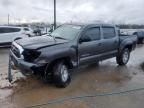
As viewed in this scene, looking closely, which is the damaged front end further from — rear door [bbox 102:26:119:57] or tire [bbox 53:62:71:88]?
rear door [bbox 102:26:119:57]

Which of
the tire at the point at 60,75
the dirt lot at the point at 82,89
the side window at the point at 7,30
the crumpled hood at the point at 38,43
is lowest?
the dirt lot at the point at 82,89

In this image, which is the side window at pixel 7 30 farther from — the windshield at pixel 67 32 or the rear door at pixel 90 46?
the rear door at pixel 90 46

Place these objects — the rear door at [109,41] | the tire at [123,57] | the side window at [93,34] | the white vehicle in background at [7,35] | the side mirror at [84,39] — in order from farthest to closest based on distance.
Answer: the white vehicle in background at [7,35]
the tire at [123,57]
the rear door at [109,41]
the side window at [93,34]
the side mirror at [84,39]

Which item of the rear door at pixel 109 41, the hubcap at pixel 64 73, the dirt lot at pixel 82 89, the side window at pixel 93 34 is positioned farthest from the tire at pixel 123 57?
the hubcap at pixel 64 73

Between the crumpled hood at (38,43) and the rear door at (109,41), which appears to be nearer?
the crumpled hood at (38,43)

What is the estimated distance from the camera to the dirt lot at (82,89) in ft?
17.9

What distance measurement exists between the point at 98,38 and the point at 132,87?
2143mm

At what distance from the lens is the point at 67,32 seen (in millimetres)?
7711

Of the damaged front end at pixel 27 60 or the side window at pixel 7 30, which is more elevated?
the side window at pixel 7 30

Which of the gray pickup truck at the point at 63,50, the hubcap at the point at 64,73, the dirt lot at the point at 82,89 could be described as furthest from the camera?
the hubcap at the point at 64,73

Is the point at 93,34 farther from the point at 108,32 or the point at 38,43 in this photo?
the point at 38,43

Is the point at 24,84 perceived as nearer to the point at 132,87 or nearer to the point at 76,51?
the point at 76,51

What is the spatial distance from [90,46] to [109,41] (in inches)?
55.8

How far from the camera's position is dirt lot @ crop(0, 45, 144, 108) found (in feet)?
17.9
